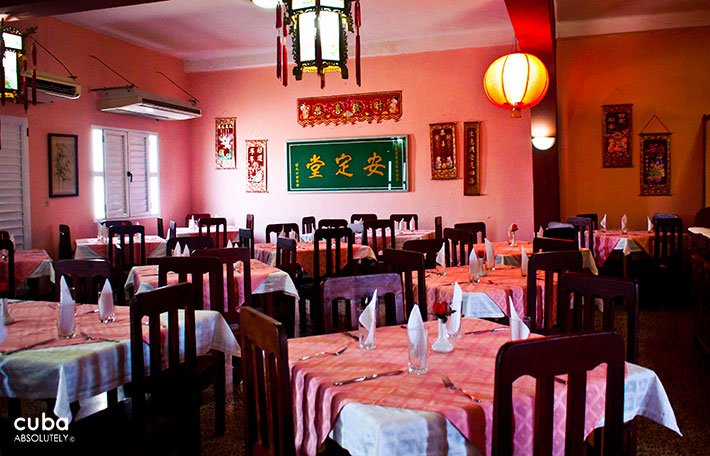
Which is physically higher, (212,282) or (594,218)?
(594,218)

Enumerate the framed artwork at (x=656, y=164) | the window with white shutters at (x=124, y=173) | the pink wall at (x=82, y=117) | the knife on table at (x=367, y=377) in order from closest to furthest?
the knife on table at (x=367, y=377), the pink wall at (x=82, y=117), the framed artwork at (x=656, y=164), the window with white shutters at (x=124, y=173)

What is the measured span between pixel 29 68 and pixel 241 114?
10.5ft

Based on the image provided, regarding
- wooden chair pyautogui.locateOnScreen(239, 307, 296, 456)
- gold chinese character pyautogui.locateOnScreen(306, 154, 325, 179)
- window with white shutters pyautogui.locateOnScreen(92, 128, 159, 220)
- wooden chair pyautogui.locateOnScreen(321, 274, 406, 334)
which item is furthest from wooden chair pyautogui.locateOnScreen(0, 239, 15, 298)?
gold chinese character pyautogui.locateOnScreen(306, 154, 325, 179)

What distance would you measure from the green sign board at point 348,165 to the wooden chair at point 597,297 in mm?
5847

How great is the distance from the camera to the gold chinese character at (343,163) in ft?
29.2

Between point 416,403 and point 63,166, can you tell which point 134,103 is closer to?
point 63,166

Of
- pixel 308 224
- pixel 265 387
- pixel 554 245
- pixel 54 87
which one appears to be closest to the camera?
pixel 265 387

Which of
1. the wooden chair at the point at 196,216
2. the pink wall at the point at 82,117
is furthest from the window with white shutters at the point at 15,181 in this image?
the wooden chair at the point at 196,216

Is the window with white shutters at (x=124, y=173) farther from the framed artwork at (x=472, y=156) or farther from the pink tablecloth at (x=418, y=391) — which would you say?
the pink tablecloth at (x=418, y=391)

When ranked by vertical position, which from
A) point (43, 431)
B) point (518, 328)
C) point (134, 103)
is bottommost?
point (43, 431)

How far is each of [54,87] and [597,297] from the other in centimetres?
614

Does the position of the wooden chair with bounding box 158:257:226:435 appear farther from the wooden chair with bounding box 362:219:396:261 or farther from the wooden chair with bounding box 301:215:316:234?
the wooden chair with bounding box 301:215:316:234

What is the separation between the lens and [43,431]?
8.90 ft

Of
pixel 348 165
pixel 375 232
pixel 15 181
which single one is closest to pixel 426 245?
pixel 375 232
